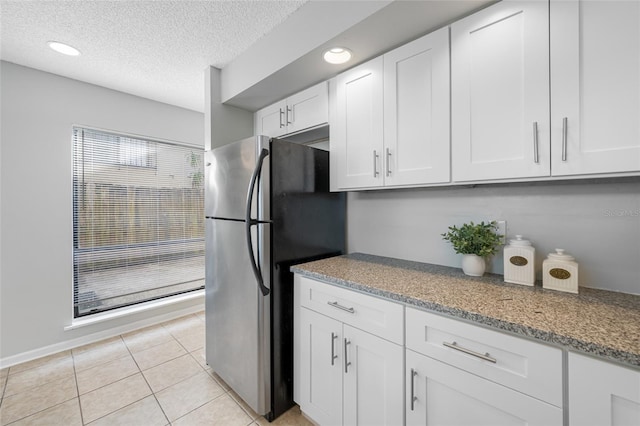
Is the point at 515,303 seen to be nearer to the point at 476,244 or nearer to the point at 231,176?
the point at 476,244

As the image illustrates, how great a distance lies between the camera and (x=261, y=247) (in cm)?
159

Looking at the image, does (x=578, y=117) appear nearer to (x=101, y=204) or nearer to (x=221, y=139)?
(x=221, y=139)

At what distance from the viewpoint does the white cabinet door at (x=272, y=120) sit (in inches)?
88.3

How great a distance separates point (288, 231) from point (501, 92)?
4.24 feet

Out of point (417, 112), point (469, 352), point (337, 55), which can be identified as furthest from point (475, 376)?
point (337, 55)

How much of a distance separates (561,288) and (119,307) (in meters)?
3.71

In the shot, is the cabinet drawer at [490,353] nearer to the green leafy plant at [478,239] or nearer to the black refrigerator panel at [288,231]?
the green leafy plant at [478,239]

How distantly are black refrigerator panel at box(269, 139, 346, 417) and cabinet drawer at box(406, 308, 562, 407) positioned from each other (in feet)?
2.69

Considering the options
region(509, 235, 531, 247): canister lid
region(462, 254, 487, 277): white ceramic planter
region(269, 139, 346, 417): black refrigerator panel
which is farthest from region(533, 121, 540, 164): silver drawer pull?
region(269, 139, 346, 417): black refrigerator panel

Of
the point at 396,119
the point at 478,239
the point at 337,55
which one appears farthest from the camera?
the point at 337,55

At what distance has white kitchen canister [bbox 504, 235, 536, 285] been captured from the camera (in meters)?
1.24

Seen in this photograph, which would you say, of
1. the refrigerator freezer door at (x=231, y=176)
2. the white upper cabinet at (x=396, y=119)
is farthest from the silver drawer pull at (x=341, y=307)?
the white upper cabinet at (x=396, y=119)

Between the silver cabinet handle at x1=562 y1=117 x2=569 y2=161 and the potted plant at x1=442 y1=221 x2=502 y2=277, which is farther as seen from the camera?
the potted plant at x1=442 y1=221 x2=502 y2=277

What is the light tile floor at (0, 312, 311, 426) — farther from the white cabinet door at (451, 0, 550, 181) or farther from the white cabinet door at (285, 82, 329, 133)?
the white cabinet door at (285, 82, 329, 133)
